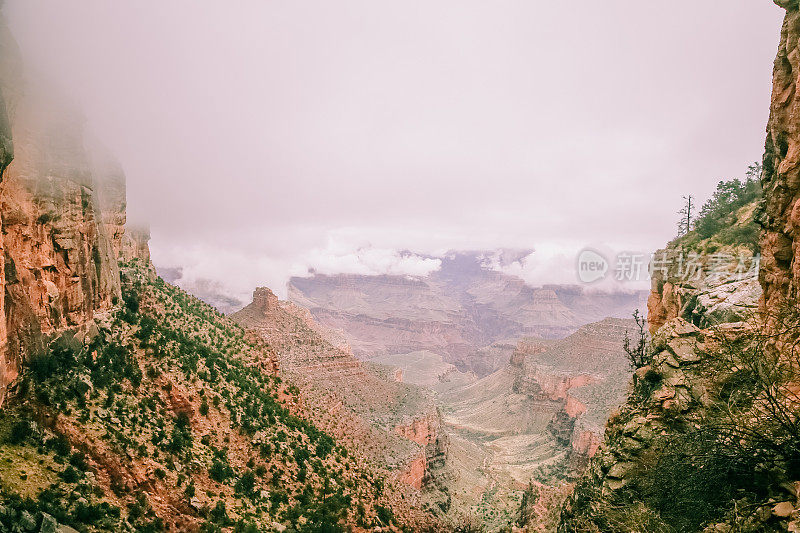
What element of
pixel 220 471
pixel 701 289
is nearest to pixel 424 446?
pixel 220 471

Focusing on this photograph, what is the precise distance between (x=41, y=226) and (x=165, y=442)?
10.9 metres

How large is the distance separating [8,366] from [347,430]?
2666 cm

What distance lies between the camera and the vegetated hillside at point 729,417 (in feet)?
27.0

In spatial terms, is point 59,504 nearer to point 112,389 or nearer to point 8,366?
point 8,366

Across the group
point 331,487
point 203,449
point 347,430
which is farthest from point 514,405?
point 203,449

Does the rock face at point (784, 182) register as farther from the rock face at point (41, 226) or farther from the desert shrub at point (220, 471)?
the rock face at point (41, 226)

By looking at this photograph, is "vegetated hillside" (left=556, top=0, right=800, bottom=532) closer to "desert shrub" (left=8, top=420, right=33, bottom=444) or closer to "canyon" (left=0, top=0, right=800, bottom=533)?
"canyon" (left=0, top=0, right=800, bottom=533)

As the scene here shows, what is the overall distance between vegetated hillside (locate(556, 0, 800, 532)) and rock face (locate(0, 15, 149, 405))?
2147 cm

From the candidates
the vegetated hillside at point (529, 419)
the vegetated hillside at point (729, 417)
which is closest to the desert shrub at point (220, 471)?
the vegetated hillside at point (729, 417)

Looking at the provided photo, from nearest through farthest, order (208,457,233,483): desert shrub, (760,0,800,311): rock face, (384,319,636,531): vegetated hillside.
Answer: (760,0,800,311): rock face, (208,457,233,483): desert shrub, (384,319,636,531): vegetated hillside

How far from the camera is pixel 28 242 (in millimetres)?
15125

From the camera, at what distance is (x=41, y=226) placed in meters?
15.7

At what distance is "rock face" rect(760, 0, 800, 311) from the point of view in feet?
35.6

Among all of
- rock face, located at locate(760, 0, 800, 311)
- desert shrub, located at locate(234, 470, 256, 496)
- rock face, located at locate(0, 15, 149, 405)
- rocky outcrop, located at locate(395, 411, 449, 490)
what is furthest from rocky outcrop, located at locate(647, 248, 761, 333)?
rocky outcrop, located at locate(395, 411, 449, 490)
